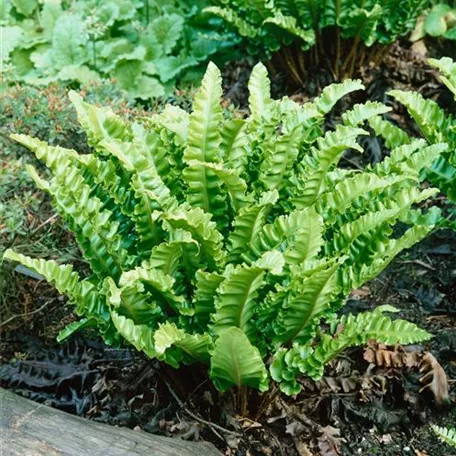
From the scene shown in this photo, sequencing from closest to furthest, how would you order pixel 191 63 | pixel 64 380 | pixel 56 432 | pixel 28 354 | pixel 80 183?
pixel 56 432 → pixel 80 183 → pixel 64 380 → pixel 28 354 → pixel 191 63

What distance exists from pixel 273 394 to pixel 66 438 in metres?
0.85

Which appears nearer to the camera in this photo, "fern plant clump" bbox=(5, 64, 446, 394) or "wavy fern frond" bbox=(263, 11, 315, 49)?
"fern plant clump" bbox=(5, 64, 446, 394)

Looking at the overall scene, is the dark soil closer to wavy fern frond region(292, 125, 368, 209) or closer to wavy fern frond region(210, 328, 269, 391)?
wavy fern frond region(210, 328, 269, 391)

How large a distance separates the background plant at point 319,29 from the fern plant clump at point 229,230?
83.7 inches

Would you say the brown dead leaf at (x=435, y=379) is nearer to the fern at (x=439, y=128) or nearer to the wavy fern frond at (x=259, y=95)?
the fern at (x=439, y=128)

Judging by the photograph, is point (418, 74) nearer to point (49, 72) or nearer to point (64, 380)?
point (49, 72)

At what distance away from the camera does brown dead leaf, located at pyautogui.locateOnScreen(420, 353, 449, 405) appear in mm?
3693

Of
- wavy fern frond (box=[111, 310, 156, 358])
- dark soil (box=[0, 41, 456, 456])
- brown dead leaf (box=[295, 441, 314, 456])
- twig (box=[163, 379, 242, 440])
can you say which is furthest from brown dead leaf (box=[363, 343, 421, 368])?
wavy fern frond (box=[111, 310, 156, 358])

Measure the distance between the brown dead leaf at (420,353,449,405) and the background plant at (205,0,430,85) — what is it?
2423 mm

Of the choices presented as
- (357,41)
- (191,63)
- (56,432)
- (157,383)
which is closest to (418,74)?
(357,41)

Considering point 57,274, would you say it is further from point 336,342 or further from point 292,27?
point 292,27

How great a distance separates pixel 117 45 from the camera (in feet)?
20.6

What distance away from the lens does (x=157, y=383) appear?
3457mm

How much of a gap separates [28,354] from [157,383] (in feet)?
2.88
